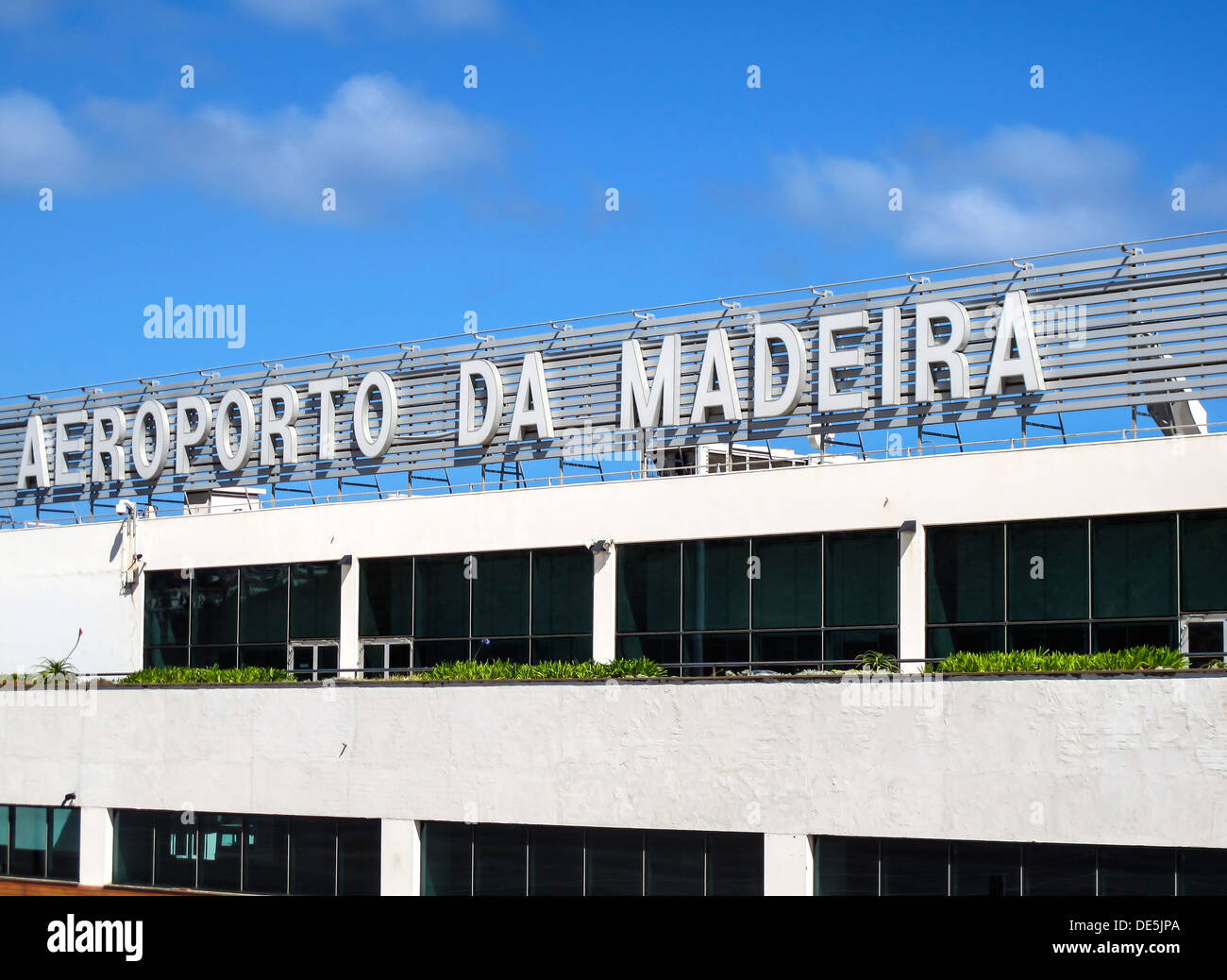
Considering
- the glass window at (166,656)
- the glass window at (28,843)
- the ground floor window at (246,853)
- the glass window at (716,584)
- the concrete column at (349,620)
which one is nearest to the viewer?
the glass window at (716,584)

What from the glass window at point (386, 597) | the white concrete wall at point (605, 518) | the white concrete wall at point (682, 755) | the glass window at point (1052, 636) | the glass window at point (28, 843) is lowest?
the glass window at point (28, 843)

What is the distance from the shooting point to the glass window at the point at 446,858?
35.8 meters

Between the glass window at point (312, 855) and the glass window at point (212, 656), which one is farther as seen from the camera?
the glass window at point (212, 656)

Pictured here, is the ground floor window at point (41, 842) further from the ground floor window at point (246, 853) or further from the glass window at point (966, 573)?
the glass window at point (966, 573)

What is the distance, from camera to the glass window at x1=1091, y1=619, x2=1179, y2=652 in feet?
102

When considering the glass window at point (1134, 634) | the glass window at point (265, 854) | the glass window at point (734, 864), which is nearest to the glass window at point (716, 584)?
the glass window at point (734, 864)

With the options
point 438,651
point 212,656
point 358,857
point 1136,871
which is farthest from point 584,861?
point 212,656

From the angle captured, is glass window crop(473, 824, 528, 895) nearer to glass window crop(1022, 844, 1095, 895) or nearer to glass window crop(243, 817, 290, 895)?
glass window crop(243, 817, 290, 895)

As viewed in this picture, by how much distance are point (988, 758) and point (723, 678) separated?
19.9 feet

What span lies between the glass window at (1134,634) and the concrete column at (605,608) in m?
11.5

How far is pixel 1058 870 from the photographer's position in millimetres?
27953

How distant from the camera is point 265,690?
128ft

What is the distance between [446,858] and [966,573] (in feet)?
44.9
